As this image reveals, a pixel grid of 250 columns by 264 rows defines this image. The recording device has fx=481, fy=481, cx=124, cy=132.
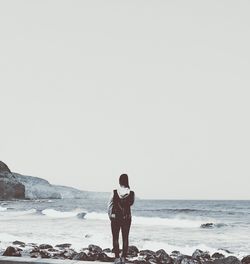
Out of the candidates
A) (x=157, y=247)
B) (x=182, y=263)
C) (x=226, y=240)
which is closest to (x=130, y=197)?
(x=182, y=263)

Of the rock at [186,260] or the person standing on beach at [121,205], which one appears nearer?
A: the person standing on beach at [121,205]

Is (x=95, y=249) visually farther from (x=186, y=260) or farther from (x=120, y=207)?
(x=120, y=207)

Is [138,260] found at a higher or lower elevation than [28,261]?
lower

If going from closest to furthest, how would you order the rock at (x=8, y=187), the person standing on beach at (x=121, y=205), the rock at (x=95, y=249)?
the person standing on beach at (x=121, y=205), the rock at (x=95, y=249), the rock at (x=8, y=187)

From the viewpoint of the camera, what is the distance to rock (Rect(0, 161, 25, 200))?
129 meters

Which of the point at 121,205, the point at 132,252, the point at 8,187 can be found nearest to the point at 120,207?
the point at 121,205

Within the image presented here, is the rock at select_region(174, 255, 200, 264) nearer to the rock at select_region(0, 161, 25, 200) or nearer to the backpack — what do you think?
the backpack

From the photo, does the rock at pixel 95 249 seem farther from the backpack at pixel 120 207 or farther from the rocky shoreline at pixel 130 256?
the backpack at pixel 120 207

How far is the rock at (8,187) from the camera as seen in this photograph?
424 ft

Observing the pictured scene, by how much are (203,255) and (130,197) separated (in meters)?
10.1

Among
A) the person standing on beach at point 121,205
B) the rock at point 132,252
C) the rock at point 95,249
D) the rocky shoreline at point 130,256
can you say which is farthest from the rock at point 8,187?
the person standing on beach at point 121,205

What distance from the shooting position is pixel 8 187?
429ft

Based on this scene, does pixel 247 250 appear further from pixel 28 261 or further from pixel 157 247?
pixel 28 261

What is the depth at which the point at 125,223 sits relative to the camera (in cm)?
943
